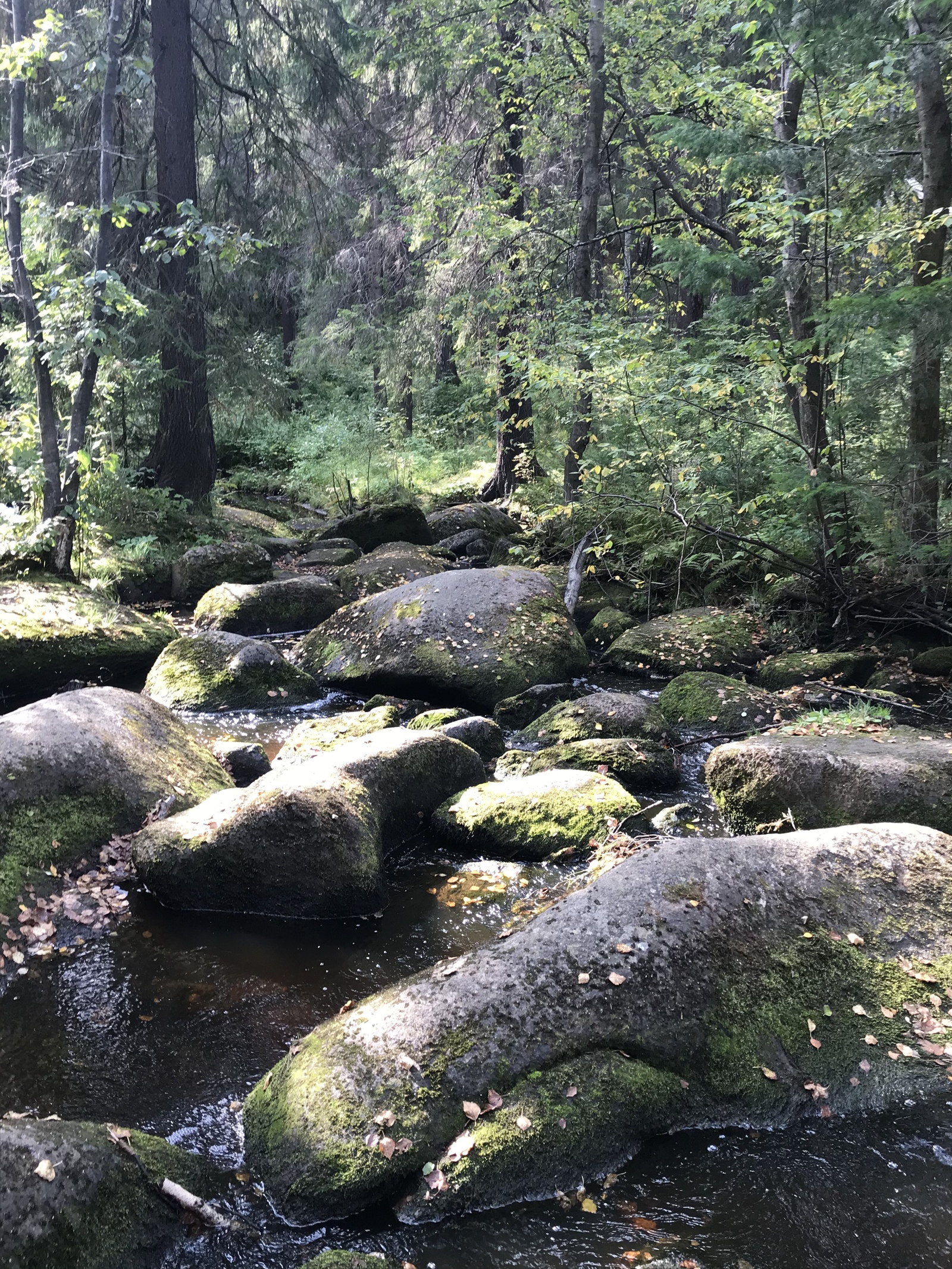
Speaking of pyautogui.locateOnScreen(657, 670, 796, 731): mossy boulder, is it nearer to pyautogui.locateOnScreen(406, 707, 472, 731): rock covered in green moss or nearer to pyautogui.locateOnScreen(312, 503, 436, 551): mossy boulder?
pyautogui.locateOnScreen(406, 707, 472, 731): rock covered in green moss

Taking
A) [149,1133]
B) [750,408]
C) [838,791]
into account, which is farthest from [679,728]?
[149,1133]

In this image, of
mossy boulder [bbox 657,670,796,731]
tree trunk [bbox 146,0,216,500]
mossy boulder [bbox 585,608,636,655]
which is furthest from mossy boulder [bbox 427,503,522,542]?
mossy boulder [bbox 657,670,796,731]

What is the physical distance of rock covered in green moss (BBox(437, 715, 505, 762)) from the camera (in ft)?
23.1

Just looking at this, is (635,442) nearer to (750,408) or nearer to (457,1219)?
(750,408)

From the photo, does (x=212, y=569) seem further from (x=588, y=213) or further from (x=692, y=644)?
(x=588, y=213)

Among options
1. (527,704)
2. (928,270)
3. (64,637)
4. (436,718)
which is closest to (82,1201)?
(436,718)

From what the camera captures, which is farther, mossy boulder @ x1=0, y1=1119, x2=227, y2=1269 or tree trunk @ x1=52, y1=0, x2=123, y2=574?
tree trunk @ x1=52, y1=0, x2=123, y2=574

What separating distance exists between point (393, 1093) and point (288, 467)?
71.9ft

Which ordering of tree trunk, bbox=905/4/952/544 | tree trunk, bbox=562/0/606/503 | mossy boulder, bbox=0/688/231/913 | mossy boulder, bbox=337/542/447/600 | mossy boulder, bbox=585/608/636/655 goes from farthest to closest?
tree trunk, bbox=562/0/606/503, mossy boulder, bbox=337/542/447/600, mossy boulder, bbox=585/608/636/655, tree trunk, bbox=905/4/952/544, mossy boulder, bbox=0/688/231/913

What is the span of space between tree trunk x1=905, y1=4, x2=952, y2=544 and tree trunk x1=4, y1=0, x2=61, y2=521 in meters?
8.66

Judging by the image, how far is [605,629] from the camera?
10836 millimetres

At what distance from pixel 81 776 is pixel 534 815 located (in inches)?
115

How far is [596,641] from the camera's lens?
1083cm

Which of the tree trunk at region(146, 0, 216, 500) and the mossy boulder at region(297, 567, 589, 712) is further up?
the tree trunk at region(146, 0, 216, 500)
